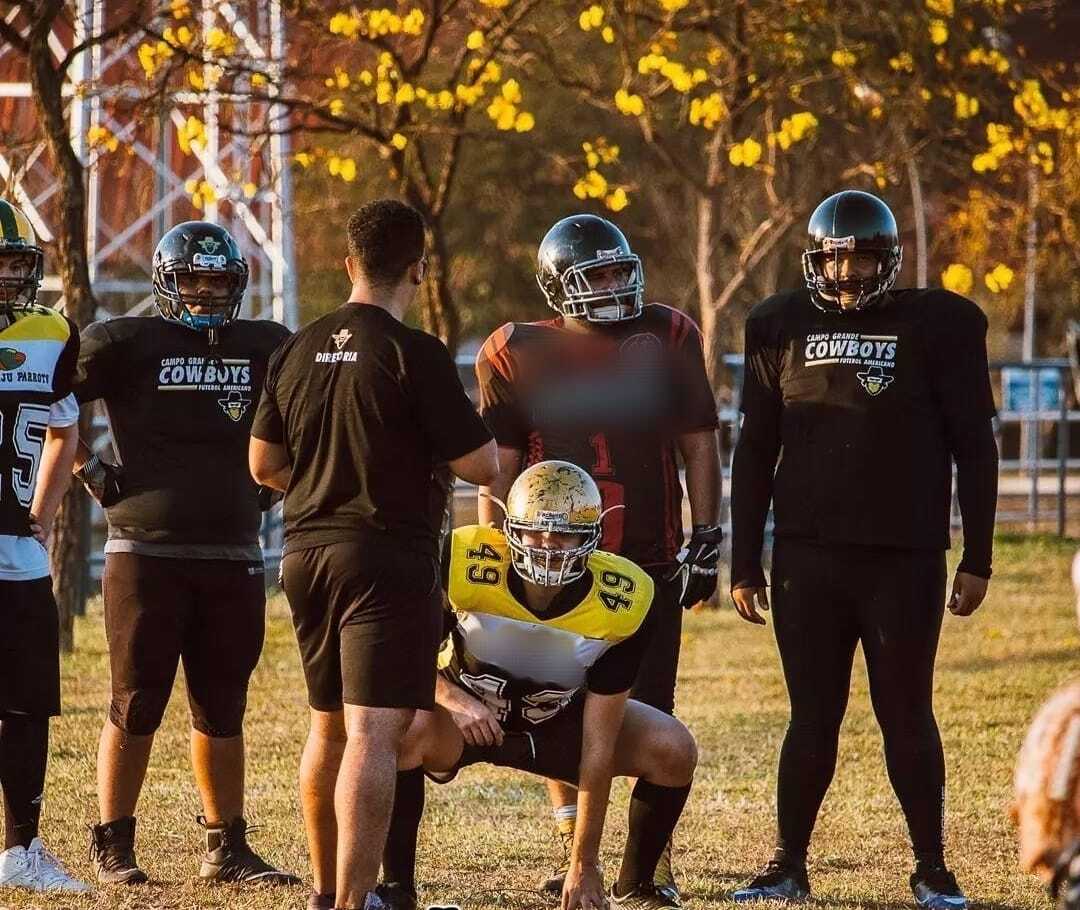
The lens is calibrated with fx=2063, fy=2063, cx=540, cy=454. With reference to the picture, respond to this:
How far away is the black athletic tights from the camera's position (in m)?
6.24

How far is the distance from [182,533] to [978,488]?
8.26ft

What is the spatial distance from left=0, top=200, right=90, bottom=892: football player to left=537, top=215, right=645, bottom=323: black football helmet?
157cm

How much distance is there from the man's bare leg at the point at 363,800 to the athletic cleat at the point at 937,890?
179 centimetres

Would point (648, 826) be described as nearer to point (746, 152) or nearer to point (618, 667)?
point (618, 667)

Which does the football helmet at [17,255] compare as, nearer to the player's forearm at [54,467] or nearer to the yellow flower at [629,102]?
the player's forearm at [54,467]

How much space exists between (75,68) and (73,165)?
8.13 meters

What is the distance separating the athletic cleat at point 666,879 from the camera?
20.4 ft

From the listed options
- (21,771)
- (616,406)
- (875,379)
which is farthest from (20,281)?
(875,379)

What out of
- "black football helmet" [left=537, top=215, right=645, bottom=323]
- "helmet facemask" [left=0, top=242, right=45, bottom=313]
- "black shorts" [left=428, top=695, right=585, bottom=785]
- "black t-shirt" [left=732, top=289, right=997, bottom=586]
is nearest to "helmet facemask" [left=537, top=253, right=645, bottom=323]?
"black football helmet" [left=537, top=215, right=645, bottom=323]

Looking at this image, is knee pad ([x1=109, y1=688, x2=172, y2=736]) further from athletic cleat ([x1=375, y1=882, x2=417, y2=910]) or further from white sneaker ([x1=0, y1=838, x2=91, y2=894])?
athletic cleat ([x1=375, y1=882, x2=417, y2=910])

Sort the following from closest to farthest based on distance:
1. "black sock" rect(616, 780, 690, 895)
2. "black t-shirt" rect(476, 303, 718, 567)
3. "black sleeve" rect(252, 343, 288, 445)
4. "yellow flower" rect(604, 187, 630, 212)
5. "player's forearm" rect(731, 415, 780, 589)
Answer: "black sleeve" rect(252, 343, 288, 445) < "black sock" rect(616, 780, 690, 895) < "black t-shirt" rect(476, 303, 718, 567) < "player's forearm" rect(731, 415, 780, 589) < "yellow flower" rect(604, 187, 630, 212)

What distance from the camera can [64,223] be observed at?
11594 mm

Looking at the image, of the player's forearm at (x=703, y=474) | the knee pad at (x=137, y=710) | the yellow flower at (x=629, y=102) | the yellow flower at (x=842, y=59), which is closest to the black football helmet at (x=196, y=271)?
the knee pad at (x=137, y=710)

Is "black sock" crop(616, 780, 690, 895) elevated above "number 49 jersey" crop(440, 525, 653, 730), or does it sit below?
below
